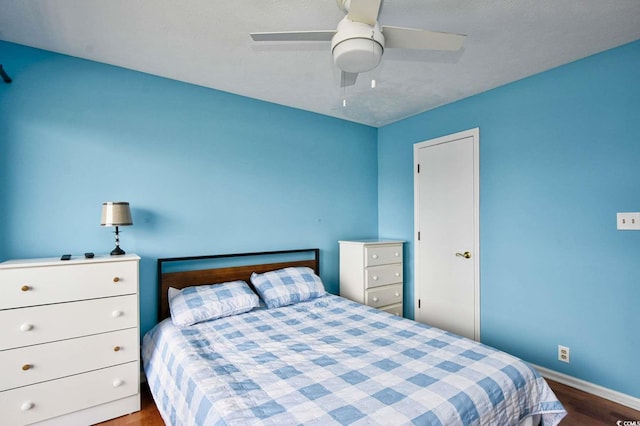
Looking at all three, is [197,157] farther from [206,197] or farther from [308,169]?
[308,169]

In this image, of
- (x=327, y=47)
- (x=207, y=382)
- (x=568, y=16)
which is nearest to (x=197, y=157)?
(x=327, y=47)

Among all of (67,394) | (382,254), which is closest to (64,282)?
(67,394)

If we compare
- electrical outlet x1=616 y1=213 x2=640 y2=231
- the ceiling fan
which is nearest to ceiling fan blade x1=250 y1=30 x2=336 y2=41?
the ceiling fan

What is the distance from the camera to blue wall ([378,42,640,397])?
7.11 ft

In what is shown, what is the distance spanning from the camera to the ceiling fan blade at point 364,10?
51.4 inches

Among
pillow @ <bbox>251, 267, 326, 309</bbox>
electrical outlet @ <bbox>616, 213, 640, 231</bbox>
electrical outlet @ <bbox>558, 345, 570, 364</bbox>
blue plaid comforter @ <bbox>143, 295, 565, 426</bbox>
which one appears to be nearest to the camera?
blue plaid comforter @ <bbox>143, 295, 565, 426</bbox>

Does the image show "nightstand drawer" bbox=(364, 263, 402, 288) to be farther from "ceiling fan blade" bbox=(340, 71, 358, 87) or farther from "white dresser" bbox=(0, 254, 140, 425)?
"white dresser" bbox=(0, 254, 140, 425)

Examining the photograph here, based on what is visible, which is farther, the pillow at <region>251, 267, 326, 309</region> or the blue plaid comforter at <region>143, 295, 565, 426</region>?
the pillow at <region>251, 267, 326, 309</region>

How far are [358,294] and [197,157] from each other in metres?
2.07

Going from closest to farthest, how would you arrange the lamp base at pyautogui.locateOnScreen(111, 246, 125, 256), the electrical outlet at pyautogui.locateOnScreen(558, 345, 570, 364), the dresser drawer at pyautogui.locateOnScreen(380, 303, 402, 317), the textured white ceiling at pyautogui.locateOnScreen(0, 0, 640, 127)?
the textured white ceiling at pyautogui.locateOnScreen(0, 0, 640, 127) → the lamp base at pyautogui.locateOnScreen(111, 246, 125, 256) → the electrical outlet at pyautogui.locateOnScreen(558, 345, 570, 364) → the dresser drawer at pyautogui.locateOnScreen(380, 303, 402, 317)

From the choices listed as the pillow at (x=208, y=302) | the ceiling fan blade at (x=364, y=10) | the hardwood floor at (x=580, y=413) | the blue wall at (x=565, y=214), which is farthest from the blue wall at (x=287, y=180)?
the ceiling fan blade at (x=364, y=10)

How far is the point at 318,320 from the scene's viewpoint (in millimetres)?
2393

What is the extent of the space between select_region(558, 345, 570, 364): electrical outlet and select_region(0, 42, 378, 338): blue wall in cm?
208

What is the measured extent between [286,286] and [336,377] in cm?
136
